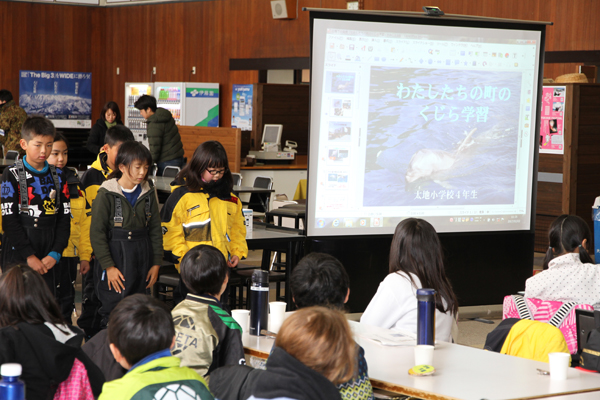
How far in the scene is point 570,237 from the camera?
3738 millimetres

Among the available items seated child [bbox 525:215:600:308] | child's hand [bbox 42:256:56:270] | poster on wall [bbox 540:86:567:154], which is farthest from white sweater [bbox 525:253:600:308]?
poster on wall [bbox 540:86:567:154]

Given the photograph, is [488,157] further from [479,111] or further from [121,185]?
[121,185]

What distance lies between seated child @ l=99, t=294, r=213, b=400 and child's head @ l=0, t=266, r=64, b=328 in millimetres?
238

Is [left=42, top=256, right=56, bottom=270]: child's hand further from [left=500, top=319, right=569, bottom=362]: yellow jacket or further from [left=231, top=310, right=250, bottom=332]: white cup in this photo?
[left=500, top=319, right=569, bottom=362]: yellow jacket

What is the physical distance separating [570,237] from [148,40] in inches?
487

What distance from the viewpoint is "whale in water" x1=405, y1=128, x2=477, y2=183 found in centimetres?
527

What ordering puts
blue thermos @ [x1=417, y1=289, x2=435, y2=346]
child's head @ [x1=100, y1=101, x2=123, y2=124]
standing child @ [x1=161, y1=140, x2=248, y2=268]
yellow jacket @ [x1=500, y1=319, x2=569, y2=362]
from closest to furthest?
blue thermos @ [x1=417, y1=289, x2=435, y2=346] → yellow jacket @ [x1=500, y1=319, x2=569, y2=362] → standing child @ [x1=161, y1=140, x2=248, y2=268] → child's head @ [x1=100, y1=101, x2=123, y2=124]

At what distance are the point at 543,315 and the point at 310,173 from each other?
1.86 metres

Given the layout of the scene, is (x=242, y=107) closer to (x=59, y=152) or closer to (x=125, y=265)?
(x=59, y=152)

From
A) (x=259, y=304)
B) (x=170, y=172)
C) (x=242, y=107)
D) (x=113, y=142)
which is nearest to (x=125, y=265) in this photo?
(x=113, y=142)

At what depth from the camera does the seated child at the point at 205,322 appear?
251 cm

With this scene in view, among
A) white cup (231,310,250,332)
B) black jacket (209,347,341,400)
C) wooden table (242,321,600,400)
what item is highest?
black jacket (209,347,341,400)

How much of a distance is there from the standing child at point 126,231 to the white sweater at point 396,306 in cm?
147

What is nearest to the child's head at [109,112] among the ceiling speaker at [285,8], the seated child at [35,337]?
the ceiling speaker at [285,8]
